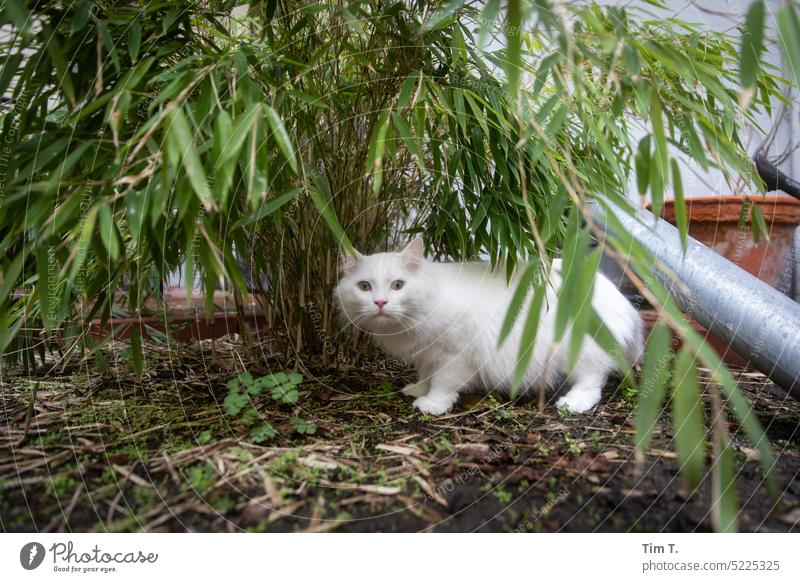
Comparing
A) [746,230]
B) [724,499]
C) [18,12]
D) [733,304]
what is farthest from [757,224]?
[18,12]

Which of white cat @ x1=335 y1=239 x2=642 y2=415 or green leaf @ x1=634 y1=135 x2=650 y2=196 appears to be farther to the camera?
white cat @ x1=335 y1=239 x2=642 y2=415

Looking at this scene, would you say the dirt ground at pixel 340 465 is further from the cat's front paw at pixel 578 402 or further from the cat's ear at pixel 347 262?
the cat's ear at pixel 347 262

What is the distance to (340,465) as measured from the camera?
2.52 ft

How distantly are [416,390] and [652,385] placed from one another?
0.69m

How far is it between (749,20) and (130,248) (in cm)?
98

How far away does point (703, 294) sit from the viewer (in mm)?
911

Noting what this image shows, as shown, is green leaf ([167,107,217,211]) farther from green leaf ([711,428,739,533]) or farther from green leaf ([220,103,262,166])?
green leaf ([711,428,739,533])

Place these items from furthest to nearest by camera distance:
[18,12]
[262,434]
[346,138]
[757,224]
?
[346,138], [757,224], [262,434], [18,12]

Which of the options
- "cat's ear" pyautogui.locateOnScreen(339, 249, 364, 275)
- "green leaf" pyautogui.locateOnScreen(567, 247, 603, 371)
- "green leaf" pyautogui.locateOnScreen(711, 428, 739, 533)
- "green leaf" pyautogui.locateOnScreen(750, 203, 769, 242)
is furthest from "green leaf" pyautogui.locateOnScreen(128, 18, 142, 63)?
"green leaf" pyautogui.locateOnScreen(750, 203, 769, 242)

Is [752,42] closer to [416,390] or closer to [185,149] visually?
[185,149]

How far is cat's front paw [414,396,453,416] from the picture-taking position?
41.0 inches

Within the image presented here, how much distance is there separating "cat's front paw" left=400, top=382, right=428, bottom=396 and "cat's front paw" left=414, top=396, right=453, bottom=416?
0.07m

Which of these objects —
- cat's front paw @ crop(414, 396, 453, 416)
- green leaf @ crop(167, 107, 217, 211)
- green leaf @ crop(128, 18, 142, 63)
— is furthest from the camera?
cat's front paw @ crop(414, 396, 453, 416)
